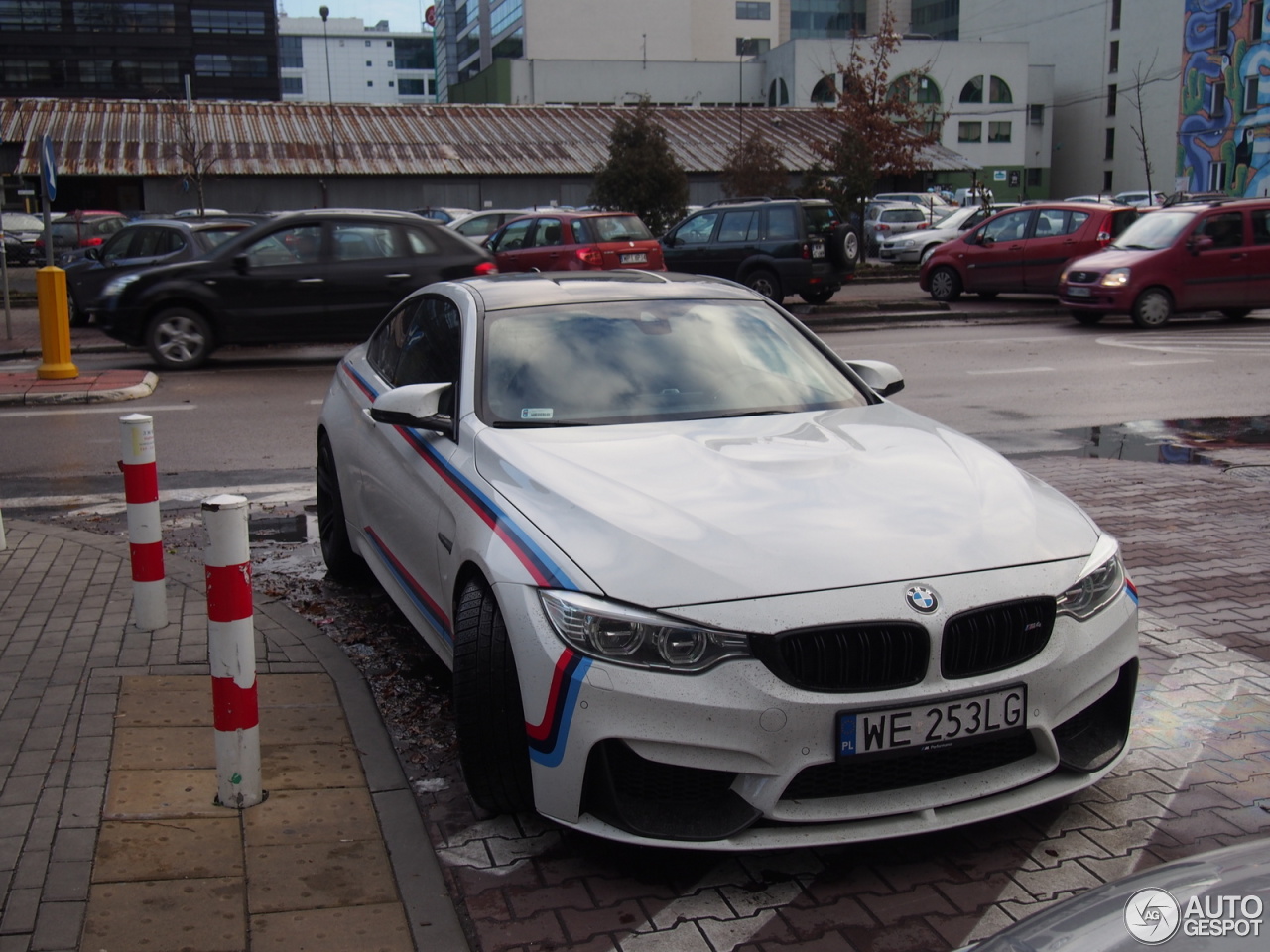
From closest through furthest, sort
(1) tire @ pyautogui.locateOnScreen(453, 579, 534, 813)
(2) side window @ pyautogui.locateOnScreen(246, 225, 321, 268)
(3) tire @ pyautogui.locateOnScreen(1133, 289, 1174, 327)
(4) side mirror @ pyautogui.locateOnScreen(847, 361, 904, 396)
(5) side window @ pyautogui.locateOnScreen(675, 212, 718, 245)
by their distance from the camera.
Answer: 1. (1) tire @ pyautogui.locateOnScreen(453, 579, 534, 813)
2. (4) side mirror @ pyautogui.locateOnScreen(847, 361, 904, 396)
3. (2) side window @ pyautogui.locateOnScreen(246, 225, 321, 268)
4. (3) tire @ pyautogui.locateOnScreen(1133, 289, 1174, 327)
5. (5) side window @ pyautogui.locateOnScreen(675, 212, 718, 245)

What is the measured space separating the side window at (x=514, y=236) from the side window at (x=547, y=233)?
0.26m

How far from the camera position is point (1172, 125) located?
68812mm

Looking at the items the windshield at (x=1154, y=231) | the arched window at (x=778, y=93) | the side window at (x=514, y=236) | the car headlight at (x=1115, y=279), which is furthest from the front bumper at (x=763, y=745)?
the arched window at (x=778, y=93)

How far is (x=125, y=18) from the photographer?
96500mm

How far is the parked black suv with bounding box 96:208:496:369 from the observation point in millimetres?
14711

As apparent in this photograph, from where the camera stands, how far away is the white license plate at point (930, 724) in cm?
322

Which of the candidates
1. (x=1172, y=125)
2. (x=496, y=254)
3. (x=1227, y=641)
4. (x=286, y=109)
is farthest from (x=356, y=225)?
(x=1172, y=125)

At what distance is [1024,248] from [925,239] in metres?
11.3

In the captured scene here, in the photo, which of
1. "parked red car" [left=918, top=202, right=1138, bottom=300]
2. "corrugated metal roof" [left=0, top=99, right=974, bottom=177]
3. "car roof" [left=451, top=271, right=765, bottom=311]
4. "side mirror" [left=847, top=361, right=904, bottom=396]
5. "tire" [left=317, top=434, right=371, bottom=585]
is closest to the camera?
"car roof" [left=451, top=271, right=765, bottom=311]

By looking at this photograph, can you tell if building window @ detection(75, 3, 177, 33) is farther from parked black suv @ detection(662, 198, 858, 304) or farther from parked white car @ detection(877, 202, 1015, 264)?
parked black suv @ detection(662, 198, 858, 304)

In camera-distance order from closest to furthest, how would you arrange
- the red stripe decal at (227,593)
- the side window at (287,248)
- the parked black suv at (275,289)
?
the red stripe decal at (227,593) → the parked black suv at (275,289) → the side window at (287,248)

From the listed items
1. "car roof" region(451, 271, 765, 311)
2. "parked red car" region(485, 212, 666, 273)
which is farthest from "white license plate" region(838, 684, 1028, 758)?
"parked red car" region(485, 212, 666, 273)

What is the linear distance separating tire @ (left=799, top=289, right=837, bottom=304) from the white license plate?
693 inches

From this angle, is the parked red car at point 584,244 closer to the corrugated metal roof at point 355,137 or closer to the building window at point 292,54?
the corrugated metal roof at point 355,137
